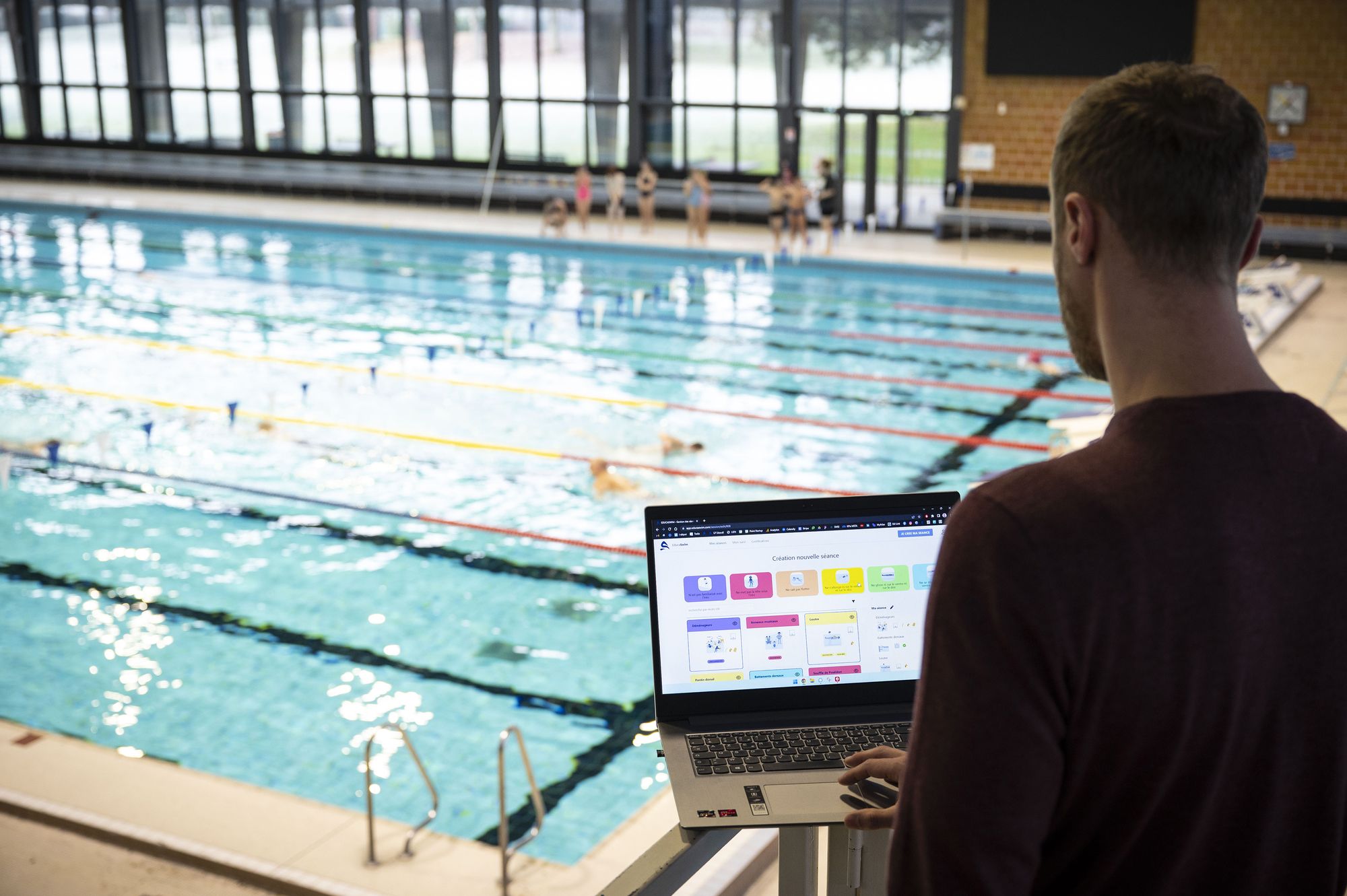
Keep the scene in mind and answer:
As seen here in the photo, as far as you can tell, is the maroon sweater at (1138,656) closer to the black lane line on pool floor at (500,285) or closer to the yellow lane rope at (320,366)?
the yellow lane rope at (320,366)

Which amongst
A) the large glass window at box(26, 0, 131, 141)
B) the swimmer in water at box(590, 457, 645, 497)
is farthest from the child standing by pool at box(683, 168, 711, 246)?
the large glass window at box(26, 0, 131, 141)

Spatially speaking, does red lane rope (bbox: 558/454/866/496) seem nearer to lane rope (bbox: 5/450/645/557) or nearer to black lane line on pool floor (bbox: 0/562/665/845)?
lane rope (bbox: 5/450/645/557)

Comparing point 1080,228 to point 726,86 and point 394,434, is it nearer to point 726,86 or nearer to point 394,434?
point 394,434

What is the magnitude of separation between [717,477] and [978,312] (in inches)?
245

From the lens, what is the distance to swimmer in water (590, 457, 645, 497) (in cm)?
796

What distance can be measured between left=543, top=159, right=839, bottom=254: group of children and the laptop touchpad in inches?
592

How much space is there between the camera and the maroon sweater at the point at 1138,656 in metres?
0.99

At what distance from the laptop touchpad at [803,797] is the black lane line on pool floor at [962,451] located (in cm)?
625

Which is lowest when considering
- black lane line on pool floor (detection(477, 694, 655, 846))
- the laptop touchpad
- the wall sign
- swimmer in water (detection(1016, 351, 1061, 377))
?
black lane line on pool floor (detection(477, 694, 655, 846))

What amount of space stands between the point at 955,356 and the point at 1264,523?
419 inches

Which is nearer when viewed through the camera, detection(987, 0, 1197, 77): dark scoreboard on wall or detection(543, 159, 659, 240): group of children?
detection(987, 0, 1197, 77): dark scoreboard on wall

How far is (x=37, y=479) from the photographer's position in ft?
27.1

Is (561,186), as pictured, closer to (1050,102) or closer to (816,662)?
(1050,102)

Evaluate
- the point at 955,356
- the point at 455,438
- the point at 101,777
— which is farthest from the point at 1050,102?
the point at 101,777
